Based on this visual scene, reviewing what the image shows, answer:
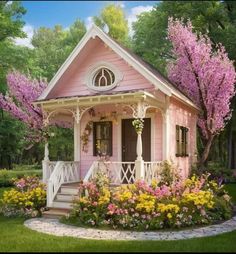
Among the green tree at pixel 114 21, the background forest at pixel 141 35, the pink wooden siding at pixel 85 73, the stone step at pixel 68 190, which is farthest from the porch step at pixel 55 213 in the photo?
the green tree at pixel 114 21

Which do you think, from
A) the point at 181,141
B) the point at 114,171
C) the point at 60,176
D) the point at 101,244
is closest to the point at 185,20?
the point at 181,141

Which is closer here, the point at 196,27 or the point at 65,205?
the point at 65,205

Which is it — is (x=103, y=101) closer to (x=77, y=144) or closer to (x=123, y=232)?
(x=77, y=144)

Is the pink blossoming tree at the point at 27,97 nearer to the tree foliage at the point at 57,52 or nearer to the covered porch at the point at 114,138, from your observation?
the covered porch at the point at 114,138

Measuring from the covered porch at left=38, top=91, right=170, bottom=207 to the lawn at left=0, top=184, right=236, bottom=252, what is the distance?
11.5 ft

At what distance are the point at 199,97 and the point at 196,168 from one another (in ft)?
10.5

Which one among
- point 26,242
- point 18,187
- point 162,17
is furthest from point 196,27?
point 26,242

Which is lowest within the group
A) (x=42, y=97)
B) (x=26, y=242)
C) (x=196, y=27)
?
(x=26, y=242)

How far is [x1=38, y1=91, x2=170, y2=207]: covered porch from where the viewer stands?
469 inches

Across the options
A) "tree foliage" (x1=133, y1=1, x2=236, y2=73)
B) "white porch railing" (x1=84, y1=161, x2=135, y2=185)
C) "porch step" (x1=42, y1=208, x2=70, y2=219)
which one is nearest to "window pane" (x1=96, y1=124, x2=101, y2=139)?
"white porch railing" (x1=84, y1=161, x2=135, y2=185)

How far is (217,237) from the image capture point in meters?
8.60

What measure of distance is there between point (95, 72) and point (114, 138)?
263 cm

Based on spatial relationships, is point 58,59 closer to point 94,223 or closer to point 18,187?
point 18,187

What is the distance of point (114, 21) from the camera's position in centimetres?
3216
